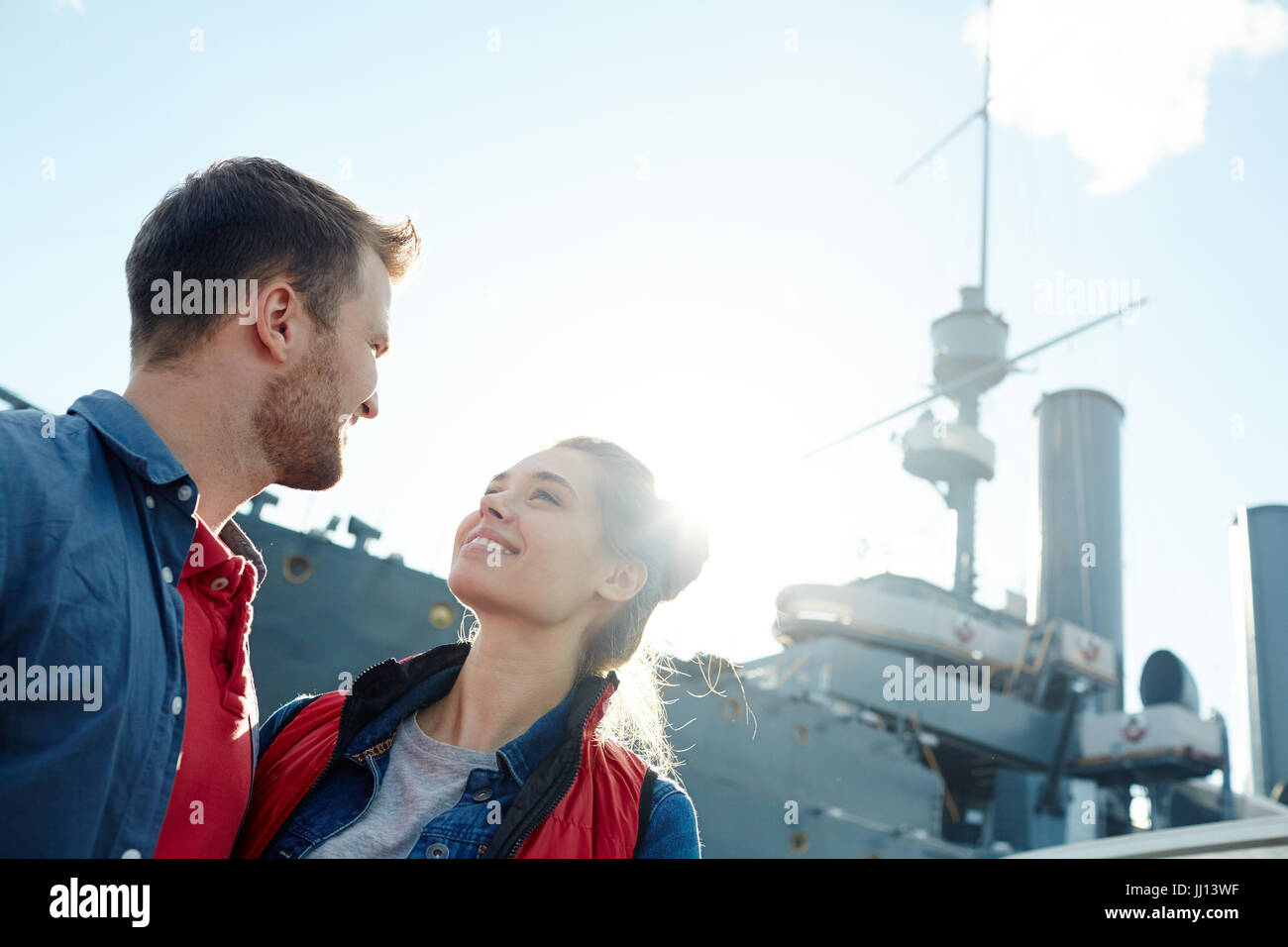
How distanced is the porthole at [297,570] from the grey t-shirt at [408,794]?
38.9 feet

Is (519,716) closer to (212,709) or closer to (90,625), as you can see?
(212,709)

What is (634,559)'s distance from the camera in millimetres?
2742

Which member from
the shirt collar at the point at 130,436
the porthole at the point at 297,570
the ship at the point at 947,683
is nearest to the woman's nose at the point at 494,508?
the shirt collar at the point at 130,436

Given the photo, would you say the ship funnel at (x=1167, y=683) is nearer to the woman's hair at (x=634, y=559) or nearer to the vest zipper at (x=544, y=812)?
the woman's hair at (x=634, y=559)

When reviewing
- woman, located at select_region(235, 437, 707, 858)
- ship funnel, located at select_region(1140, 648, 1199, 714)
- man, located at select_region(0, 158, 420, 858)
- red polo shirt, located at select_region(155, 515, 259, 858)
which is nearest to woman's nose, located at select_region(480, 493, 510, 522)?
woman, located at select_region(235, 437, 707, 858)

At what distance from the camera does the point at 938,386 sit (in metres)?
38.2

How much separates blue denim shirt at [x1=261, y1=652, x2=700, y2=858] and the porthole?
39.1 feet

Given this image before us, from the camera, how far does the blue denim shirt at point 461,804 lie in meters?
2.03

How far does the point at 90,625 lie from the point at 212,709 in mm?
502

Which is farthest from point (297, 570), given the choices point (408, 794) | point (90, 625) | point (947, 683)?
point (947, 683)

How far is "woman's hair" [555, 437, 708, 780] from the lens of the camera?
9.00ft

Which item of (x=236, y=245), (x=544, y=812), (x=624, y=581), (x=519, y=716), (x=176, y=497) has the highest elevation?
(x=236, y=245)

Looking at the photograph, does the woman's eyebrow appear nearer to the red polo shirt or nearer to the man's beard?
the man's beard
